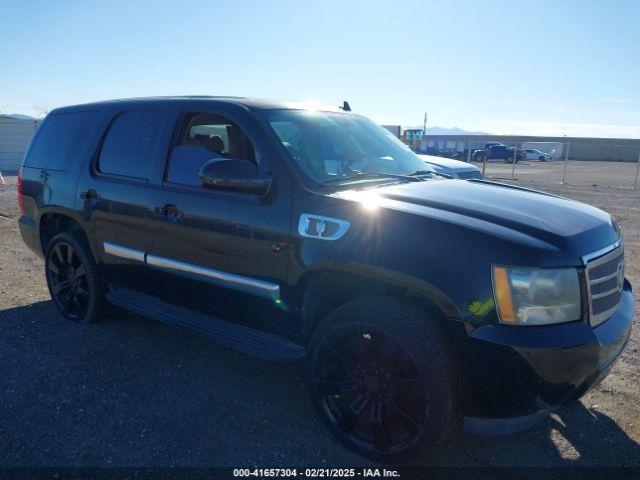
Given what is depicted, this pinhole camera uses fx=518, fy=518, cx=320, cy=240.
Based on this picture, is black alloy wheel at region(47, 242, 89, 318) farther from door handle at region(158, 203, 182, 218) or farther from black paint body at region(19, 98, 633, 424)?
door handle at region(158, 203, 182, 218)

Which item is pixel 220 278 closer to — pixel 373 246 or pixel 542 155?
pixel 373 246

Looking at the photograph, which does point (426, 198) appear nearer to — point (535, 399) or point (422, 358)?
point (422, 358)

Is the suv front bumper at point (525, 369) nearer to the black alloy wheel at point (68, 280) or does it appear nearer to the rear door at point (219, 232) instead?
the rear door at point (219, 232)

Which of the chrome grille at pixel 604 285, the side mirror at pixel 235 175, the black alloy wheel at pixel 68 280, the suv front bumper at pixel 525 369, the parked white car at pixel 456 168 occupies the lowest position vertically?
the black alloy wheel at pixel 68 280

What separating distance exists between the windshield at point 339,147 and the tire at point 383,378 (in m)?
0.94

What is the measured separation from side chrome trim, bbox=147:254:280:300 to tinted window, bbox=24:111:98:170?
145cm

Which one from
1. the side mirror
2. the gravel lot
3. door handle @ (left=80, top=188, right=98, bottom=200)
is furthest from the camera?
door handle @ (left=80, top=188, right=98, bottom=200)

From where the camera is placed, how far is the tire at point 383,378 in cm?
246

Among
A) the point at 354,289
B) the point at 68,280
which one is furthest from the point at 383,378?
the point at 68,280

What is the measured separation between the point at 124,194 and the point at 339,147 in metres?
1.64

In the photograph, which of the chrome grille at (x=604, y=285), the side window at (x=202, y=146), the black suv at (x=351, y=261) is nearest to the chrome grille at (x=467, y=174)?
the black suv at (x=351, y=261)

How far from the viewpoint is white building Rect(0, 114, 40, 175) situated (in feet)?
75.8

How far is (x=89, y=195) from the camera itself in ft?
13.6

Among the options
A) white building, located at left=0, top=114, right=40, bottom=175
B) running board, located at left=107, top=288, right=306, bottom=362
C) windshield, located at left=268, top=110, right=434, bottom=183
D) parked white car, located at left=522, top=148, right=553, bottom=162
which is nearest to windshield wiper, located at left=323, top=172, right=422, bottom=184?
windshield, located at left=268, top=110, right=434, bottom=183
